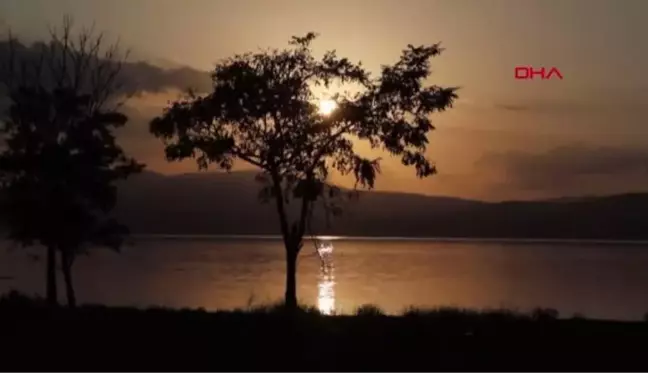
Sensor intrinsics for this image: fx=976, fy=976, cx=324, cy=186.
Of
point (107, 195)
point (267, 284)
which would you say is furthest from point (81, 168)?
point (267, 284)

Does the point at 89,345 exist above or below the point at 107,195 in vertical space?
below

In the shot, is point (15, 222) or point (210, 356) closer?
point (210, 356)

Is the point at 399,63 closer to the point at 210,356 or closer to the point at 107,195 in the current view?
the point at 107,195

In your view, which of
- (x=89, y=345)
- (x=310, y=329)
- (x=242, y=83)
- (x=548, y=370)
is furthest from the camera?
(x=242, y=83)

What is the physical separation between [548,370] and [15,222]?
19.9 meters

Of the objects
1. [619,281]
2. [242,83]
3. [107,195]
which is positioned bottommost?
[619,281]

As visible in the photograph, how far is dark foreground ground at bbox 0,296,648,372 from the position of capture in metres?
15.0

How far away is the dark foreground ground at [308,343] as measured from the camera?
15000 mm

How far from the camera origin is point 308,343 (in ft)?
53.6

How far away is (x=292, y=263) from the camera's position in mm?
27969

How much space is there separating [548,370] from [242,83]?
47.6 feet

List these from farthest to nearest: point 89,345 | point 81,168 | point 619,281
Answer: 1. point 619,281
2. point 81,168
3. point 89,345

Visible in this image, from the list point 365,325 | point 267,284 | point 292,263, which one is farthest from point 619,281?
point 365,325

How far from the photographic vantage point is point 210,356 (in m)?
15.6
